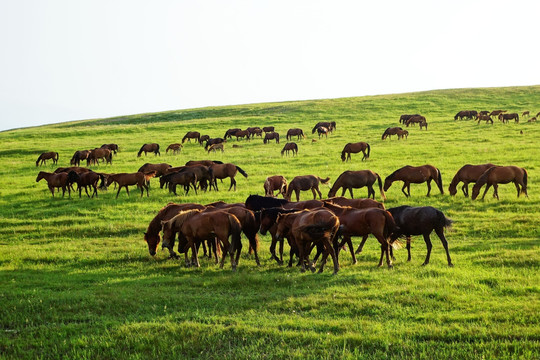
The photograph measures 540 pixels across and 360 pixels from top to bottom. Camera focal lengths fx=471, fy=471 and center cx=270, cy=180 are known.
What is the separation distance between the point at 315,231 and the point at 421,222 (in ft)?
9.65

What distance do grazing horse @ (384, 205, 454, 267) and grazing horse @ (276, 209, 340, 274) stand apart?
6.34ft

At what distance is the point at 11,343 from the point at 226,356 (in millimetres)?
3543

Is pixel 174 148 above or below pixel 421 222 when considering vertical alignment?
above

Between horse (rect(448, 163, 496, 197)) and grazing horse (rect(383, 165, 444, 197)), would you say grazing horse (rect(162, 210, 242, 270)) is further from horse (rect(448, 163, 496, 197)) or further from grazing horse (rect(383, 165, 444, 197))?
horse (rect(448, 163, 496, 197))

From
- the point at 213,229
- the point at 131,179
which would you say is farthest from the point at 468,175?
the point at 131,179

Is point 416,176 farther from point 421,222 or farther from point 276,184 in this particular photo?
point 421,222

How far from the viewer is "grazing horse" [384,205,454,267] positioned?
38.8ft

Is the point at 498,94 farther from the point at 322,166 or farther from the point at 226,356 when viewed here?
the point at 226,356

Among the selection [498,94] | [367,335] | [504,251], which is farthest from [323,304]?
[498,94]

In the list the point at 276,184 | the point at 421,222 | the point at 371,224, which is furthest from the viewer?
the point at 276,184

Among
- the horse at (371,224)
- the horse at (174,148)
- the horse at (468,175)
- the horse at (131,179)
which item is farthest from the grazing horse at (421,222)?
the horse at (174,148)

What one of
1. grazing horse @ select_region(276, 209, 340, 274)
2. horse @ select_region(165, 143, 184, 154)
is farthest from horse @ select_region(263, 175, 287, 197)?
horse @ select_region(165, 143, 184, 154)

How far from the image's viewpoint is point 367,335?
705 centimetres

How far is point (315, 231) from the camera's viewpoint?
11.1 m
